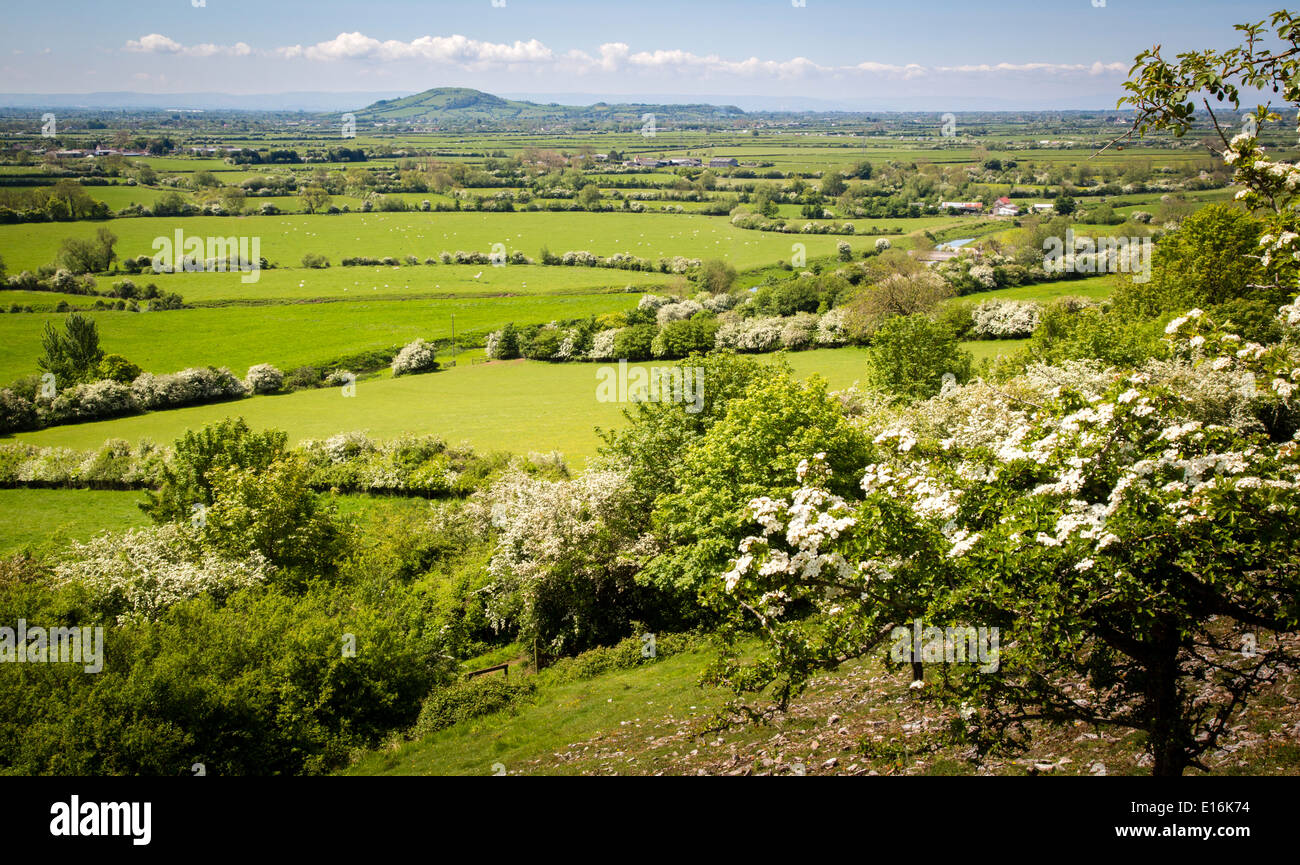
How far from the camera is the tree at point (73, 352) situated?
7931cm

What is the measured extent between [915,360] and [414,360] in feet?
204

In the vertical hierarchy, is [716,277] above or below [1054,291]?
above

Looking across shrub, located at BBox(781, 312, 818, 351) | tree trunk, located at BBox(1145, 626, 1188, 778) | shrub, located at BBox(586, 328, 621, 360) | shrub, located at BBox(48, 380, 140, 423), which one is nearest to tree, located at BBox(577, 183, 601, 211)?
shrub, located at BBox(586, 328, 621, 360)

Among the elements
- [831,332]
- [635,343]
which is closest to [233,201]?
[635,343]

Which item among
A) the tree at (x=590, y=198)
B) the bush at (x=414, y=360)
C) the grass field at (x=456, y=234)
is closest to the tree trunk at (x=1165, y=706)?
the bush at (x=414, y=360)

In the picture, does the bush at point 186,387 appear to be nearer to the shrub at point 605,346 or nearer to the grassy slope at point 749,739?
the shrub at point 605,346

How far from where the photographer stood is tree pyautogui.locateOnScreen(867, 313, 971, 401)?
49.1 m

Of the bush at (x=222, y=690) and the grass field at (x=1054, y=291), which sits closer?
the bush at (x=222, y=690)

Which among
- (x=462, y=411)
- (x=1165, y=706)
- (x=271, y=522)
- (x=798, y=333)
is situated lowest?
(x=271, y=522)

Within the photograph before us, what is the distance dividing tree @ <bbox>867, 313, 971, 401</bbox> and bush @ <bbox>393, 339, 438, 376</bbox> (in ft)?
192

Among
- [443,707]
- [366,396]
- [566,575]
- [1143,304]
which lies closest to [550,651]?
[566,575]

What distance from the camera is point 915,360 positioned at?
165 feet

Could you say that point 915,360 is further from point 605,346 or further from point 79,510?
point 79,510

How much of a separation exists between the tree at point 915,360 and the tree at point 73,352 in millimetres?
80122
